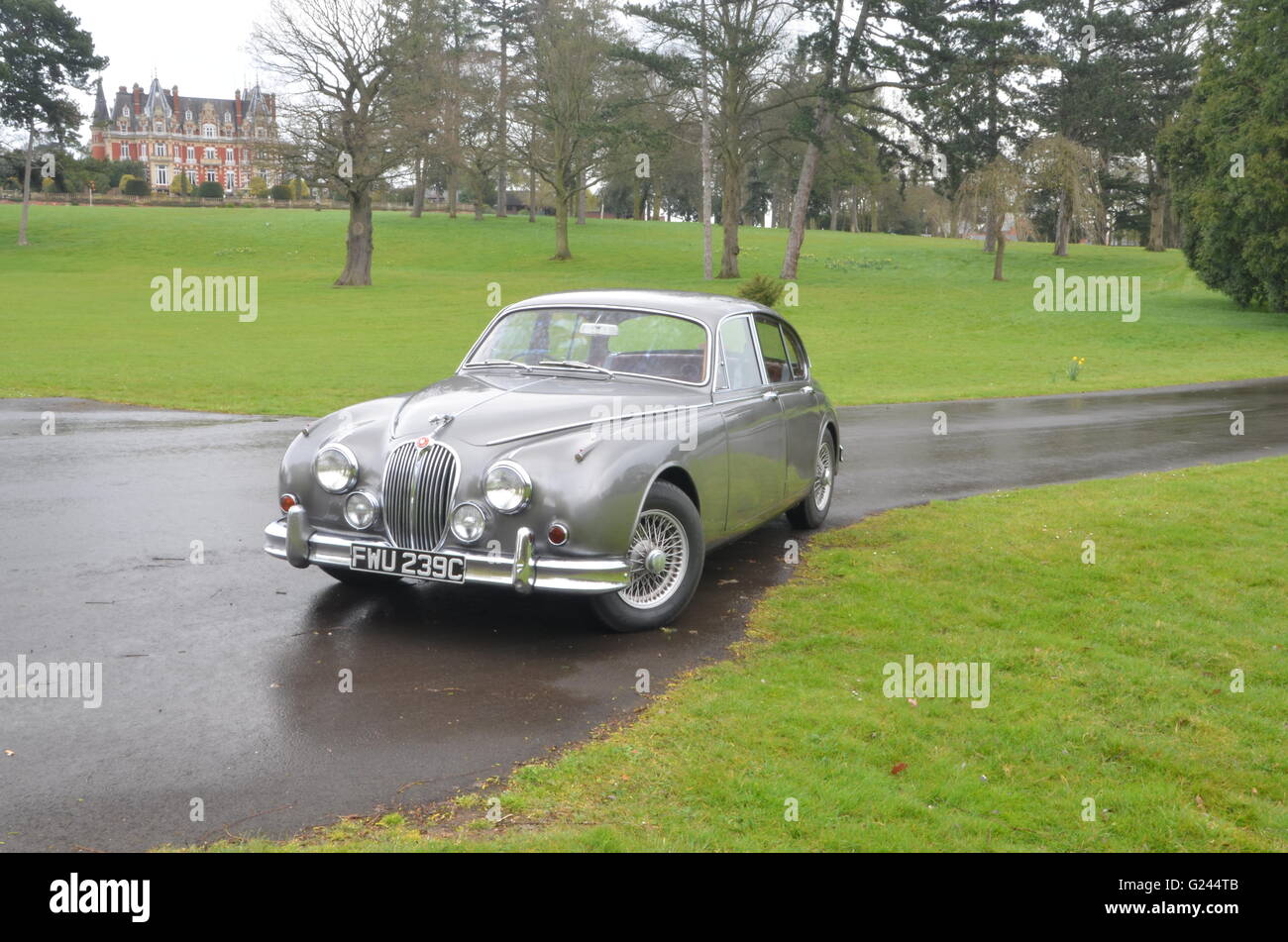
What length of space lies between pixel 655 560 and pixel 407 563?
4.51ft

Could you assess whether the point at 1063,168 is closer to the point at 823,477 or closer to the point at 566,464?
the point at 823,477

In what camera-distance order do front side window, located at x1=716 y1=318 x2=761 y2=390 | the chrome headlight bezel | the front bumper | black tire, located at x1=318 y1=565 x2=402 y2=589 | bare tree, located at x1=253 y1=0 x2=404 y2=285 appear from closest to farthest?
the front bumper
the chrome headlight bezel
black tire, located at x1=318 y1=565 x2=402 y2=589
front side window, located at x1=716 y1=318 x2=761 y2=390
bare tree, located at x1=253 y1=0 x2=404 y2=285

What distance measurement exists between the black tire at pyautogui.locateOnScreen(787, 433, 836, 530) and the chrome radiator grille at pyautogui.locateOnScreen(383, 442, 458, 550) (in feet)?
12.4

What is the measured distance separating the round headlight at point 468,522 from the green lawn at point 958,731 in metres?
1.37

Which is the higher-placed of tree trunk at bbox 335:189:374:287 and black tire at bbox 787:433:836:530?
tree trunk at bbox 335:189:374:287

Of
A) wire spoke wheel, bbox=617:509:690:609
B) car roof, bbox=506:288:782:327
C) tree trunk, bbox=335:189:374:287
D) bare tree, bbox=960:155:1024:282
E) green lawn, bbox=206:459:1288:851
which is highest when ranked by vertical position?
bare tree, bbox=960:155:1024:282

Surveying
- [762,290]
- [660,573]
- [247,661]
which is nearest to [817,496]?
[660,573]

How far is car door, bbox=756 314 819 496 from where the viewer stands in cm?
836

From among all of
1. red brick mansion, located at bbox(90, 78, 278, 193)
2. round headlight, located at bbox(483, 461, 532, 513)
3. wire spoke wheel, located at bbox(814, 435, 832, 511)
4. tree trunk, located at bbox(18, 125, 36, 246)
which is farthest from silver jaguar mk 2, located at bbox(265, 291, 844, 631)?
red brick mansion, located at bbox(90, 78, 278, 193)

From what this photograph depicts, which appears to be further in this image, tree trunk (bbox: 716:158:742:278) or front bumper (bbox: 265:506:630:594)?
tree trunk (bbox: 716:158:742:278)

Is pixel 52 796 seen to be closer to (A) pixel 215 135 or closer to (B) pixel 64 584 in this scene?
(B) pixel 64 584

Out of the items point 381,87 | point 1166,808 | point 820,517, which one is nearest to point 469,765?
point 1166,808

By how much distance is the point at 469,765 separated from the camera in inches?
182

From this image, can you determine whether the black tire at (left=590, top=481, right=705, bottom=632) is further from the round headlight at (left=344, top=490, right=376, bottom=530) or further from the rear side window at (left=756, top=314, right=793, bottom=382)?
the rear side window at (left=756, top=314, right=793, bottom=382)
